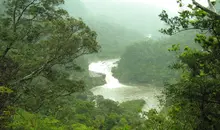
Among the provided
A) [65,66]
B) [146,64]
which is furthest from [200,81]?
[146,64]

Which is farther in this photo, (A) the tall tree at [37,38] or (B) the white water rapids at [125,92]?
(B) the white water rapids at [125,92]

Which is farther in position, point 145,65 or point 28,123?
point 145,65

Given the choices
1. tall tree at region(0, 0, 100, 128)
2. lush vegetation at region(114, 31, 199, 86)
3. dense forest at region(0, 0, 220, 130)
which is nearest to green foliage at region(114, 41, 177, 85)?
lush vegetation at region(114, 31, 199, 86)

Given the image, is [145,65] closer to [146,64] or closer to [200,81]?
[146,64]

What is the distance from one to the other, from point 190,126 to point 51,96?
7.01 metres

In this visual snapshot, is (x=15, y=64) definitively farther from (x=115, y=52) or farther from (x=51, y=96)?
(x=115, y=52)

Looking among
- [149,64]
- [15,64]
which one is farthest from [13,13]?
[149,64]

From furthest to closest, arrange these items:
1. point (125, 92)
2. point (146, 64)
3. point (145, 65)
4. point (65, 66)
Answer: point (146, 64) < point (145, 65) < point (125, 92) < point (65, 66)

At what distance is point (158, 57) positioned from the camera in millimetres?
87375

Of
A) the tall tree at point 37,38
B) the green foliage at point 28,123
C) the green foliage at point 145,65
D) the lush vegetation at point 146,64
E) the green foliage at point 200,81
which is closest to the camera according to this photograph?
the green foliage at point 200,81

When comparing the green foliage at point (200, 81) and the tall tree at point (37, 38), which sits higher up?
the tall tree at point (37, 38)

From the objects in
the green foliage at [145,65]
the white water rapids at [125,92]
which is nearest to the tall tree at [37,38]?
the white water rapids at [125,92]

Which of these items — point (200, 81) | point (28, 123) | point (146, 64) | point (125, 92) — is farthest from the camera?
point (146, 64)

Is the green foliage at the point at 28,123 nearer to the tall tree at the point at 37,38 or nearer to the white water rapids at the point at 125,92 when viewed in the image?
the tall tree at the point at 37,38
